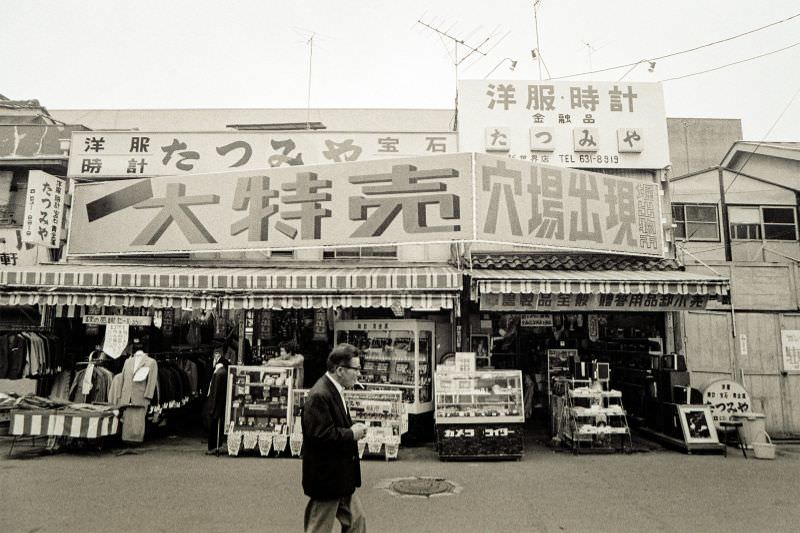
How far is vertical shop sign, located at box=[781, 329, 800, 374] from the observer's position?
11.5 metres

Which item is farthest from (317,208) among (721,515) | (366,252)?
(721,515)

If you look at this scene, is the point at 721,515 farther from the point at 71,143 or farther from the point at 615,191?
the point at 71,143

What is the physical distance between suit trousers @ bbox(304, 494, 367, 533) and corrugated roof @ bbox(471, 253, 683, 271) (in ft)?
23.1

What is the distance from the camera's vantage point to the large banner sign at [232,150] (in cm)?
1206

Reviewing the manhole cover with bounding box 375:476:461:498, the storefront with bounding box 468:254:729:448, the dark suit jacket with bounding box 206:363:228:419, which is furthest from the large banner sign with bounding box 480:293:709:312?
the dark suit jacket with bounding box 206:363:228:419

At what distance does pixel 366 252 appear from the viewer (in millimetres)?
12148

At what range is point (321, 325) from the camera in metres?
11.8

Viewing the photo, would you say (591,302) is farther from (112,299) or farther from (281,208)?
(112,299)

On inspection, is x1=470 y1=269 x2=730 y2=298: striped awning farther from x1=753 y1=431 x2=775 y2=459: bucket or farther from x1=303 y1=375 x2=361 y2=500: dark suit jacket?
x1=303 y1=375 x2=361 y2=500: dark suit jacket

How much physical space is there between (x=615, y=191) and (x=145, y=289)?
9674mm

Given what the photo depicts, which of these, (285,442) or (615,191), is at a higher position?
(615,191)

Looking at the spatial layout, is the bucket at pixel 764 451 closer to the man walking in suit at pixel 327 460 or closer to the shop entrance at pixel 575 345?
the shop entrance at pixel 575 345

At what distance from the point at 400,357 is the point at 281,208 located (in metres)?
3.93

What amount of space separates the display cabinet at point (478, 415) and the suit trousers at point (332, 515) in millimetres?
4958
